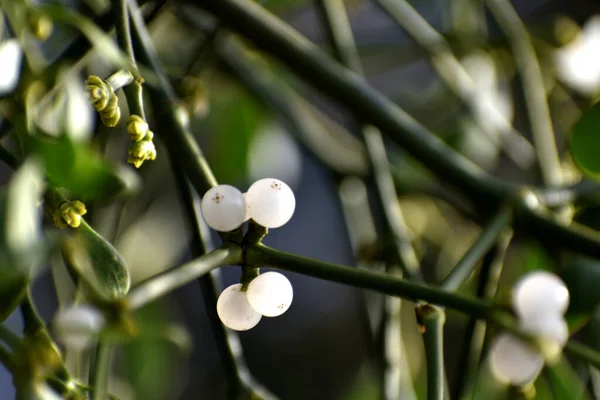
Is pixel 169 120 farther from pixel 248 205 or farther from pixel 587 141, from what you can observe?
pixel 587 141

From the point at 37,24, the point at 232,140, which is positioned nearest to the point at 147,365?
the point at 232,140

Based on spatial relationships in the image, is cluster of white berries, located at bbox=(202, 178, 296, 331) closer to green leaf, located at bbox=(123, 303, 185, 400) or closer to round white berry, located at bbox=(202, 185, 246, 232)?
round white berry, located at bbox=(202, 185, 246, 232)

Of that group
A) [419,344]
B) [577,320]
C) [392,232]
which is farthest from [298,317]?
[577,320]

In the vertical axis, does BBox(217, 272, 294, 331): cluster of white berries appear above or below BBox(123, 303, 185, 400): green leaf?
below

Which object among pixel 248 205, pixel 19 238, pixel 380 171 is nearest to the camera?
pixel 19 238

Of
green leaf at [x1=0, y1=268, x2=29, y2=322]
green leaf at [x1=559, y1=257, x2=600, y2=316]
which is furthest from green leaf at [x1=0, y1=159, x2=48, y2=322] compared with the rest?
green leaf at [x1=559, y1=257, x2=600, y2=316]

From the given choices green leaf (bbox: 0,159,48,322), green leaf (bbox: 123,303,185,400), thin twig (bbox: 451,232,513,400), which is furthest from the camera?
green leaf (bbox: 123,303,185,400)

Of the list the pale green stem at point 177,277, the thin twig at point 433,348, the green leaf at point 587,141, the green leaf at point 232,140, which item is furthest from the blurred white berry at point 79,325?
the green leaf at point 232,140
